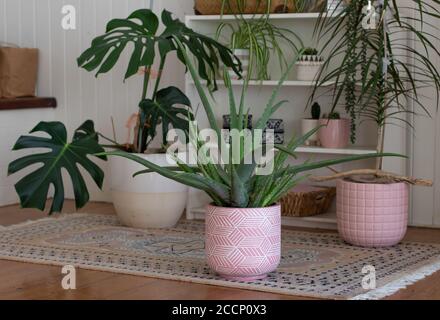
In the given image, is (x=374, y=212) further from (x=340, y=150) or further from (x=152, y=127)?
(x=152, y=127)

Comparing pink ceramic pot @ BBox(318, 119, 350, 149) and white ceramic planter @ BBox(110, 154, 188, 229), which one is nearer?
white ceramic planter @ BBox(110, 154, 188, 229)

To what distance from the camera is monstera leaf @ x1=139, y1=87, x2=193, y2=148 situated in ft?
13.7

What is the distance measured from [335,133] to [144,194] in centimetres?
101

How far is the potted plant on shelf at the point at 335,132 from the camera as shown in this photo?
434cm

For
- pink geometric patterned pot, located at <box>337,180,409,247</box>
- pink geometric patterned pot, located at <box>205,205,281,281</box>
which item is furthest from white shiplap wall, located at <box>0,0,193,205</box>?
pink geometric patterned pot, located at <box>205,205,281,281</box>

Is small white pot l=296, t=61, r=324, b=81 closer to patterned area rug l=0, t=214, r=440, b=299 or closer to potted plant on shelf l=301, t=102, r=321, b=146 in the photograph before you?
potted plant on shelf l=301, t=102, r=321, b=146

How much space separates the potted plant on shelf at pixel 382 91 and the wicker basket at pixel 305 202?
0.41 metres

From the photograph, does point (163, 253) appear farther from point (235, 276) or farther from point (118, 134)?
point (118, 134)

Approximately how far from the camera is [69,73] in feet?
17.6

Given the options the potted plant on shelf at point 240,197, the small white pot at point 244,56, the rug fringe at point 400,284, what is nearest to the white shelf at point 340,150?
the small white pot at point 244,56

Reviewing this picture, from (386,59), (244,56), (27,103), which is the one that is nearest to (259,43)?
(244,56)

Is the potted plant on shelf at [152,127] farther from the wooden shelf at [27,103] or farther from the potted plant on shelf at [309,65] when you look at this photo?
the wooden shelf at [27,103]

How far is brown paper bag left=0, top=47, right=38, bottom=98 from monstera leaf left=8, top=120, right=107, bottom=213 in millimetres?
1293

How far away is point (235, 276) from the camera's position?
3.16 metres
